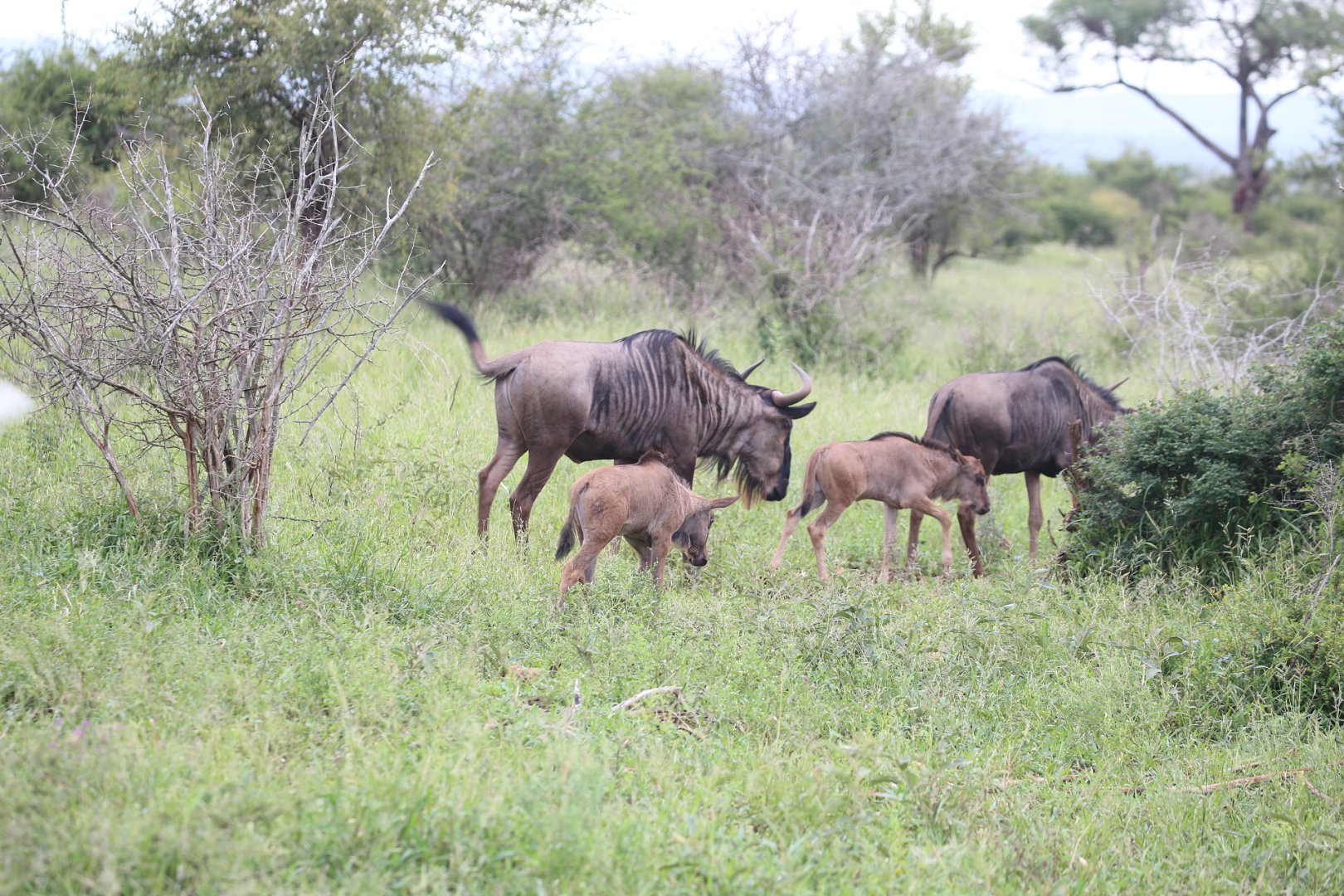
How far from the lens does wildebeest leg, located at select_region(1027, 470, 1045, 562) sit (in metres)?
8.38

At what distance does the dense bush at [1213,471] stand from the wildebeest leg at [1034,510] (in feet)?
2.45

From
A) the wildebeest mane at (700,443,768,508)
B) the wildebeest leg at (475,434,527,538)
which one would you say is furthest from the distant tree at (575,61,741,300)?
the wildebeest leg at (475,434,527,538)

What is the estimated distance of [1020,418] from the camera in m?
8.39

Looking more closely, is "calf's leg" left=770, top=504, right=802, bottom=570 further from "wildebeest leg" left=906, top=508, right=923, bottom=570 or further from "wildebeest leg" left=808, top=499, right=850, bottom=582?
"wildebeest leg" left=906, top=508, right=923, bottom=570

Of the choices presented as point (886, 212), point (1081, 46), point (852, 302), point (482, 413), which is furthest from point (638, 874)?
point (1081, 46)

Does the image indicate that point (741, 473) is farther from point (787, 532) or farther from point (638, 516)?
point (638, 516)

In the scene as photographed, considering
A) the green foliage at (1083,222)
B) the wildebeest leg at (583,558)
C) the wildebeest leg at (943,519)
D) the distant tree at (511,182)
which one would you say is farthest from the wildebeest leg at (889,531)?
the green foliage at (1083,222)

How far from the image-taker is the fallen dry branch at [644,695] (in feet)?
14.7

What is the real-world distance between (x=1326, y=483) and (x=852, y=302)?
851 centimetres

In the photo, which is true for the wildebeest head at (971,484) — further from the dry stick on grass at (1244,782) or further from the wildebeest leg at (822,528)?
the dry stick on grass at (1244,782)

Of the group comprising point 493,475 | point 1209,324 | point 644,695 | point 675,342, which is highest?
point 1209,324

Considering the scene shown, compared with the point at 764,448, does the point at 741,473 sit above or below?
below

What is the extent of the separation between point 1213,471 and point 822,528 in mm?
2320

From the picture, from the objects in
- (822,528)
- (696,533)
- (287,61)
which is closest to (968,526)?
(822,528)
